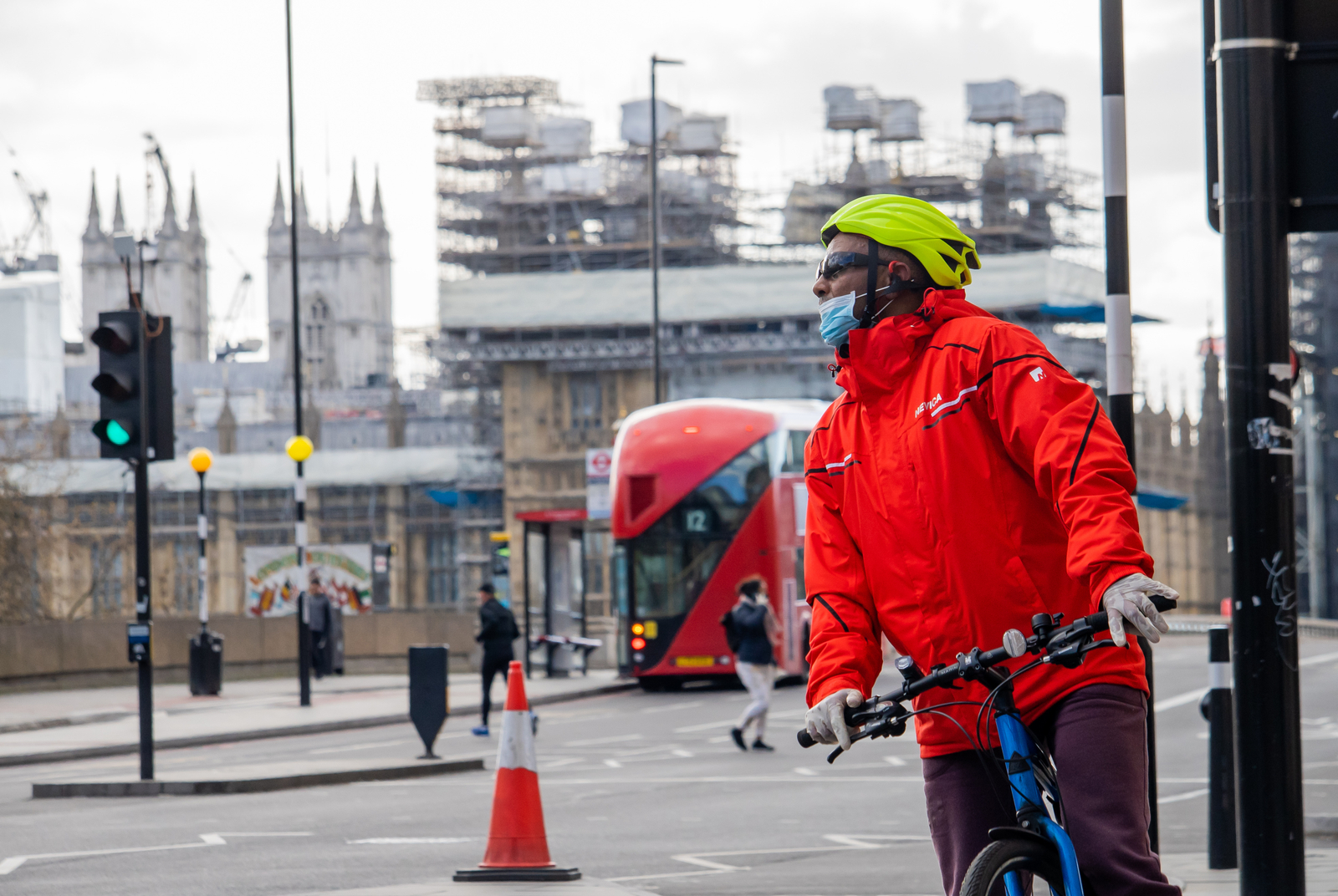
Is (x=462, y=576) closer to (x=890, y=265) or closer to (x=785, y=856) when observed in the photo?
(x=785, y=856)

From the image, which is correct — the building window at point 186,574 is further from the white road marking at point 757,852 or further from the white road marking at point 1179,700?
the white road marking at point 757,852

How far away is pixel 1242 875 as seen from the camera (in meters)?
5.47

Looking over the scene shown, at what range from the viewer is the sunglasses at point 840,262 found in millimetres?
3656

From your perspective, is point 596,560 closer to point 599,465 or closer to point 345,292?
point 599,465

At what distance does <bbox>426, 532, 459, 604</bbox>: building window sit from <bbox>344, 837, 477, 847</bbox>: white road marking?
71.6 meters

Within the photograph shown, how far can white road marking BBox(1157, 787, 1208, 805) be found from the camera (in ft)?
38.0

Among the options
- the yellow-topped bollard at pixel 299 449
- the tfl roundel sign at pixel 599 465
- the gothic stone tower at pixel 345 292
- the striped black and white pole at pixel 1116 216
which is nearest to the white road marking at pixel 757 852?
the striped black and white pole at pixel 1116 216

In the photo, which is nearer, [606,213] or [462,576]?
[462,576]

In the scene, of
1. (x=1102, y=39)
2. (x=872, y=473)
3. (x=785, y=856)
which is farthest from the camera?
(x=785, y=856)

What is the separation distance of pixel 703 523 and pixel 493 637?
652 centimetres

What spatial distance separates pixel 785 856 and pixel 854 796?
124 inches

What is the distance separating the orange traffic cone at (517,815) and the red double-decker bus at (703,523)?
16.4m

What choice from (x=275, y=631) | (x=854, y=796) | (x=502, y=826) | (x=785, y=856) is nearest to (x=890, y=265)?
(x=502, y=826)

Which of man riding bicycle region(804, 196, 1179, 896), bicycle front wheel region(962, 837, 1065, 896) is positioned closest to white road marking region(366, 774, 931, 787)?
man riding bicycle region(804, 196, 1179, 896)
